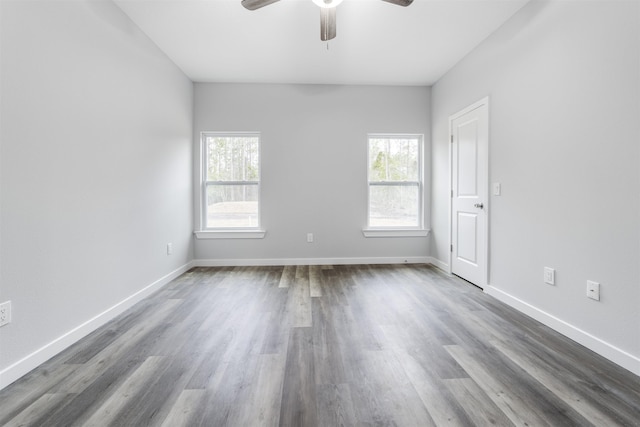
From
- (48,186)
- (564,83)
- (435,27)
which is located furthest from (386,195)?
(48,186)

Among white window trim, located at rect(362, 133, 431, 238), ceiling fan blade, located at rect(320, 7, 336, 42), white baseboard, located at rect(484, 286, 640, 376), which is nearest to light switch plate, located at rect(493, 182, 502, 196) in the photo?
white baseboard, located at rect(484, 286, 640, 376)

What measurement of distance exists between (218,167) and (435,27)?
312 centimetres

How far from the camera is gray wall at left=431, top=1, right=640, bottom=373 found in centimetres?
170

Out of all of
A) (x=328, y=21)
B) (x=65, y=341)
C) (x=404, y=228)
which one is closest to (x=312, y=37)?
(x=328, y=21)

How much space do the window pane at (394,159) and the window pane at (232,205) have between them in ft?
5.80

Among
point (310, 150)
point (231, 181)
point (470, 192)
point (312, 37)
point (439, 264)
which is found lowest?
point (439, 264)

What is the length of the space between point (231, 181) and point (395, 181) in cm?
239

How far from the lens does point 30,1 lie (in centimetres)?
168

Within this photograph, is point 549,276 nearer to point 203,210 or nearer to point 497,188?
point 497,188

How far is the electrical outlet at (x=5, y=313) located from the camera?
151 centimetres

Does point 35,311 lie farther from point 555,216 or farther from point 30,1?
point 555,216

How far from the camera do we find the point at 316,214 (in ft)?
13.8

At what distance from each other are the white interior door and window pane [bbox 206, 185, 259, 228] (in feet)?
8.75

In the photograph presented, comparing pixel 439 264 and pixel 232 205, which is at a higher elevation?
pixel 232 205
